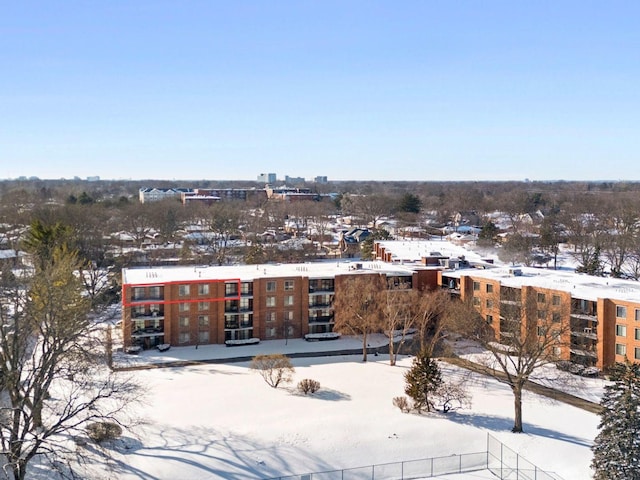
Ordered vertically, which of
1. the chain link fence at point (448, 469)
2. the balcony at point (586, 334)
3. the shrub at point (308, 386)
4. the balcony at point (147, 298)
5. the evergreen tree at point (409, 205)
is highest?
the evergreen tree at point (409, 205)

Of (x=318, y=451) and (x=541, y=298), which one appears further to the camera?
(x=541, y=298)

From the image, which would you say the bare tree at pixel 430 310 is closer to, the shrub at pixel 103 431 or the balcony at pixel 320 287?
the balcony at pixel 320 287

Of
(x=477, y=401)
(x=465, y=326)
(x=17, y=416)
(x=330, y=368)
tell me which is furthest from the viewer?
(x=330, y=368)

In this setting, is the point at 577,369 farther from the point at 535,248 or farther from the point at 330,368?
the point at 535,248

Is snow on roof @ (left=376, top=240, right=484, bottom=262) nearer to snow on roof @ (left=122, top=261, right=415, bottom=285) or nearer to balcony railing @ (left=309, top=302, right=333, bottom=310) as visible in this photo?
snow on roof @ (left=122, top=261, right=415, bottom=285)

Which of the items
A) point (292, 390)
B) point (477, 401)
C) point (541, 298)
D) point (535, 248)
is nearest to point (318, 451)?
point (292, 390)

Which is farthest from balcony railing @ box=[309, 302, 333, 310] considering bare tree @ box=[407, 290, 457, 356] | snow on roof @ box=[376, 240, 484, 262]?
snow on roof @ box=[376, 240, 484, 262]

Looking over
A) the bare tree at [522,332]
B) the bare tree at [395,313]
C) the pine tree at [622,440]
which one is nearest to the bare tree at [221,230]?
the bare tree at [395,313]
